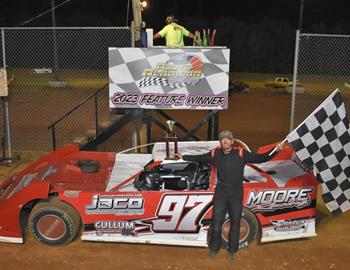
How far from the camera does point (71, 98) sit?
69.4 ft

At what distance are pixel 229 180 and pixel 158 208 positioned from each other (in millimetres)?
1023

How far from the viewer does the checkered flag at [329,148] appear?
6.01 metres

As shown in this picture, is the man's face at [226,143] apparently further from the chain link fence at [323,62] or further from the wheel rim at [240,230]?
the chain link fence at [323,62]

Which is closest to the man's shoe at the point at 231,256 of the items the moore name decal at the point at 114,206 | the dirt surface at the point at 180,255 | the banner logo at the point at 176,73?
the dirt surface at the point at 180,255

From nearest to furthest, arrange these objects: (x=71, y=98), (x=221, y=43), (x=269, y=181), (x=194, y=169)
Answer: (x=269, y=181) → (x=194, y=169) → (x=71, y=98) → (x=221, y=43)

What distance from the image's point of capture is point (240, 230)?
604 centimetres

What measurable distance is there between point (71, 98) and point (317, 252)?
1669cm

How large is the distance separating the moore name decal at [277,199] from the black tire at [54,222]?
2270 millimetres

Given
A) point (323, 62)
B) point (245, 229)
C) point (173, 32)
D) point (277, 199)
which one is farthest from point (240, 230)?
point (323, 62)

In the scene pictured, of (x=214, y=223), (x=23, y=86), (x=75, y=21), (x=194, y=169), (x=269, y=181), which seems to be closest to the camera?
(x=214, y=223)

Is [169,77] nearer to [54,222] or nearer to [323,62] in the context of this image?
[54,222]

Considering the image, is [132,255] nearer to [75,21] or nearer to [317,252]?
[317,252]

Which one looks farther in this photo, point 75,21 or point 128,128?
point 75,21

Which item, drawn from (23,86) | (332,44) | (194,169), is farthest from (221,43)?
(194,169)
